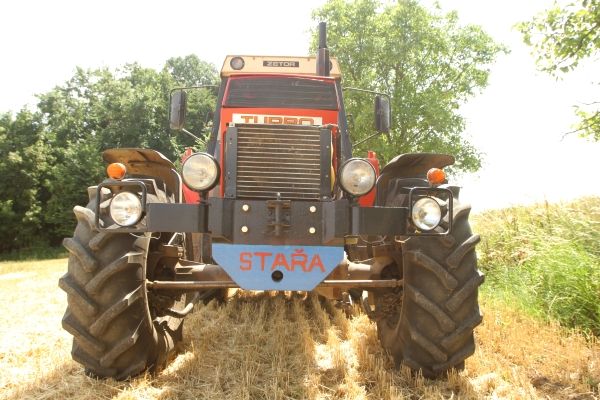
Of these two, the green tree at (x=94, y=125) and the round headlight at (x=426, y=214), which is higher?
the green tree at (x=94, y=125)

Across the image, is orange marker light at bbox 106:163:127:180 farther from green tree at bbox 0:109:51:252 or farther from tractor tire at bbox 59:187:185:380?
green tree at bbox 0:109:51:252

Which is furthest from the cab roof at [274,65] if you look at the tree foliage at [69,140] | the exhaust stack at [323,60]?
the tree foliage at [69,140]

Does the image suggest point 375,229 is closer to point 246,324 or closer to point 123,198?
point 123,198

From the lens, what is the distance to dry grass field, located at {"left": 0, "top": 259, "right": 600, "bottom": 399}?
10.1 ft

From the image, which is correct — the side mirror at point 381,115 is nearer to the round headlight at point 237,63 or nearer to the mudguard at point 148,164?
the round headlight at point 237,63

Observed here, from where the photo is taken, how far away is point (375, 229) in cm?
282

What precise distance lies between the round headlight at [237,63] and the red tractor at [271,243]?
1.61 m

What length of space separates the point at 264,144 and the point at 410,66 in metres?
19.2

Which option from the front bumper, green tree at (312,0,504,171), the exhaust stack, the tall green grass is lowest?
the tall green grass

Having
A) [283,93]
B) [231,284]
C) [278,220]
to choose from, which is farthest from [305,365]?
[283,93]

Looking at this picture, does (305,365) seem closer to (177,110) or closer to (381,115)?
(381,115)

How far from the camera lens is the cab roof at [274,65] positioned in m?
4.95

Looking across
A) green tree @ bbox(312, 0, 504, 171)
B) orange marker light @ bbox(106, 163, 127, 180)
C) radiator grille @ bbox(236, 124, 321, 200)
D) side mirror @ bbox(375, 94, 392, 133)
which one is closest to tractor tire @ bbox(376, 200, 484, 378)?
radiator grille @ bbox(236, 124, 321, 200)

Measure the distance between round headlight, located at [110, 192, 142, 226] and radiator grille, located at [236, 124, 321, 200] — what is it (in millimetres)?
621
